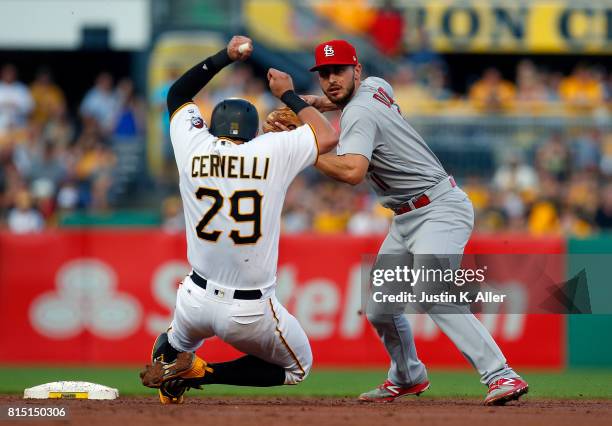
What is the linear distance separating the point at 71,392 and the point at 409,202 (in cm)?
280

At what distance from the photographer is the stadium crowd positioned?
14789mm

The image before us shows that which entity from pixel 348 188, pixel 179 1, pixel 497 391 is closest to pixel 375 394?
pixel 497 391

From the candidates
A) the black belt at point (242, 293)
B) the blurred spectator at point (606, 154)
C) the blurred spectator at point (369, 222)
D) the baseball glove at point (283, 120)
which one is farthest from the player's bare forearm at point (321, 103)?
the blurred spectator at point (606, 154)

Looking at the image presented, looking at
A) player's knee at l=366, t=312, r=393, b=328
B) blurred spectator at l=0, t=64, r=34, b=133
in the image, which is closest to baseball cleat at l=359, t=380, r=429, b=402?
player's knee at l=366, t=312, r=393, b=328

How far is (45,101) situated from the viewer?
686 inches

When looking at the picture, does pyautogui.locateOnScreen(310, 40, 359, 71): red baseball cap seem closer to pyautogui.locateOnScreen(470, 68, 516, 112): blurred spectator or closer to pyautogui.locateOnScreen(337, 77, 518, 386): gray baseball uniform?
pyautogui.locateOnScreen(337, 77, 518, 386): gray baseball uniform

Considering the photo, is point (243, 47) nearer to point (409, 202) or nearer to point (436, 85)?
point (409, 202)

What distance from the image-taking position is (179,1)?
18.5 metres

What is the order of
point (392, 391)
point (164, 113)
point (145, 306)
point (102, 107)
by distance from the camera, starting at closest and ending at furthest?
1. point (392, 391)
2. point (145, 306)
3. point (164, 113)
4. point (102, 107)

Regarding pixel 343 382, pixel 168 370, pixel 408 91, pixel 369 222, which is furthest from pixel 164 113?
pixel 168 370

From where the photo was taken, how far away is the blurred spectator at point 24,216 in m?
14.2

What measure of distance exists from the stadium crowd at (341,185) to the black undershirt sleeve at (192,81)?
7191 millimetres

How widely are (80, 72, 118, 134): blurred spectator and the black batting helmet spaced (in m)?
10.1

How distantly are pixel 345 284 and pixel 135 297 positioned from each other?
7.79 feet
